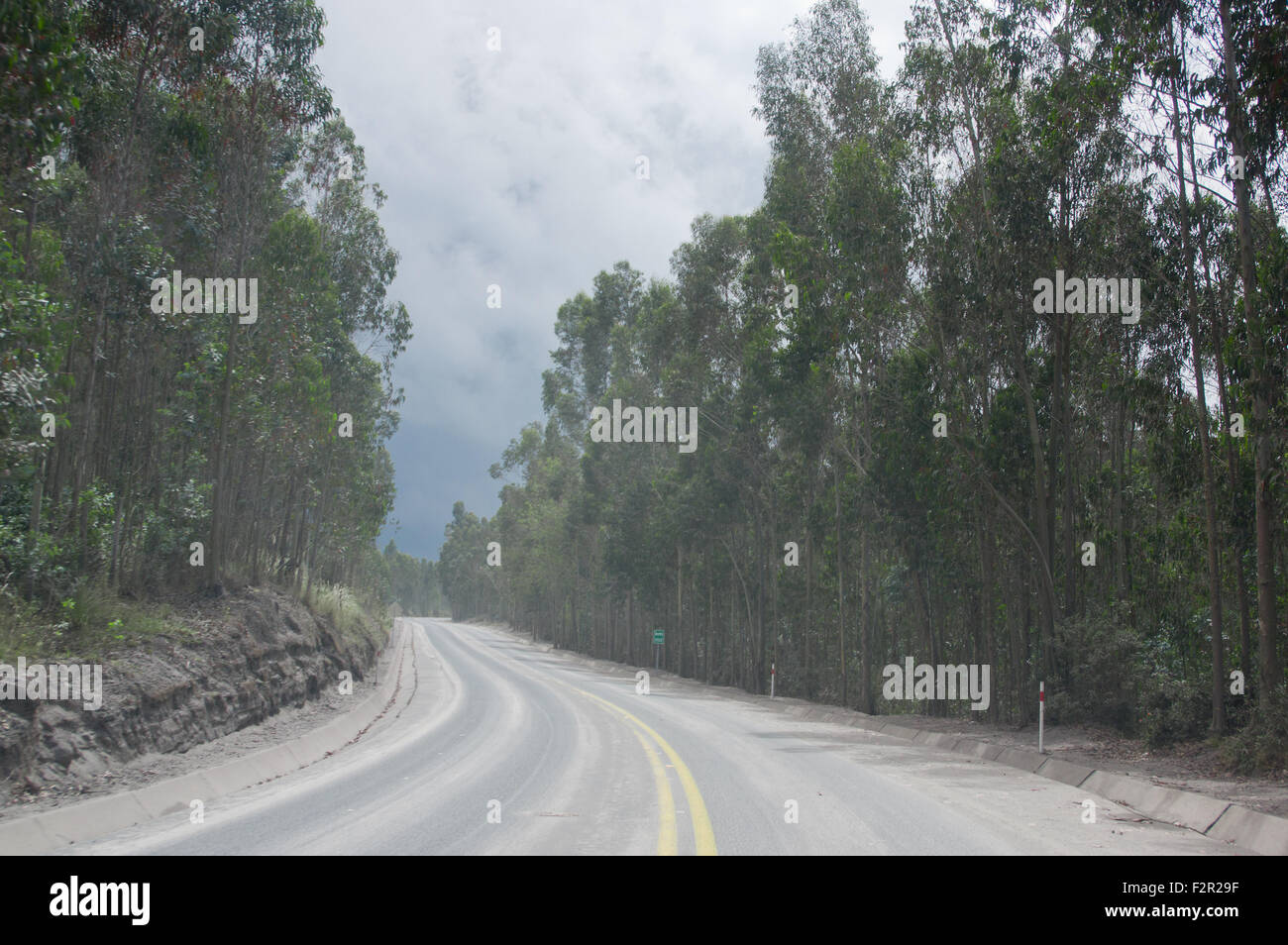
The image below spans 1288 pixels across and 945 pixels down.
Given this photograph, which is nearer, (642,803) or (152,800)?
(152,800)

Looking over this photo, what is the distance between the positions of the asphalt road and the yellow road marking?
18 mm

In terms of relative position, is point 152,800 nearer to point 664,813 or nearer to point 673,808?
point 664,813

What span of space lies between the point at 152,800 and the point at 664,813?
4870 mm

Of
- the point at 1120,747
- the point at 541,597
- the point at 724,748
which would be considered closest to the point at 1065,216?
the point at 1120,747

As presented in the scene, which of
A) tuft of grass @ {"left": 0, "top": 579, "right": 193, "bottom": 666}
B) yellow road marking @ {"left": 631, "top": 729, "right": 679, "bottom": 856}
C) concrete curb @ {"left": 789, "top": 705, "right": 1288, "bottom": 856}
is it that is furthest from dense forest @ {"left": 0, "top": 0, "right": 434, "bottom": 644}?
concrete curb @ {"left": 789, "top": 705, "right": 1288, "bottom": 856}

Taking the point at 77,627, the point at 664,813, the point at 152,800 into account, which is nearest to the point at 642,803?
the point at 664,813

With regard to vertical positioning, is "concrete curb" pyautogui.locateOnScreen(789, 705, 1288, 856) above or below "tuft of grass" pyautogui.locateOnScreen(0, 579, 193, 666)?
below

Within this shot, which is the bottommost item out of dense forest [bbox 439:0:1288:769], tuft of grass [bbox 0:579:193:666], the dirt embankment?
the dirt embankment

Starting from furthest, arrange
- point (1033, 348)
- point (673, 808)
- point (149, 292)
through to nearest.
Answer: point (1033, 348)
point (149, 292)
point (673, 808)

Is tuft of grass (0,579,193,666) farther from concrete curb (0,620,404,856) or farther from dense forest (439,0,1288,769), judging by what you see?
dense forest (439,0,1288,769)

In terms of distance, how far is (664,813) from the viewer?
29.1 ft

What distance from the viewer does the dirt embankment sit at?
896 centimetres
